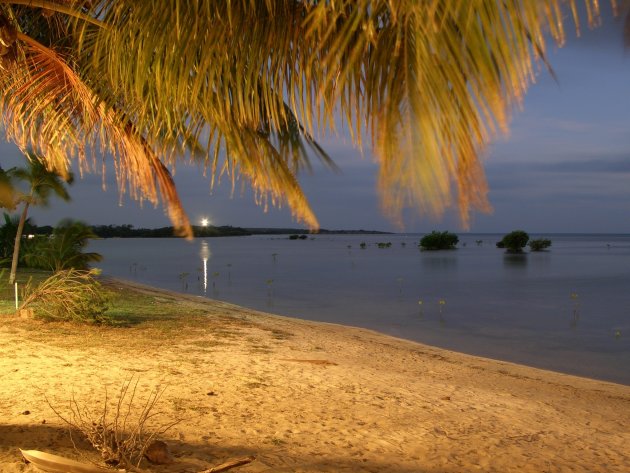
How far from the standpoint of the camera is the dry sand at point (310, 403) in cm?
334

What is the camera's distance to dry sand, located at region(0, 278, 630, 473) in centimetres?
334

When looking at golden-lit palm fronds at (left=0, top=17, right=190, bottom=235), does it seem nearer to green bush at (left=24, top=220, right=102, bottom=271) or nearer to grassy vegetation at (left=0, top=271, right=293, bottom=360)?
grassy vegetation at (left=0, top=271, right=293, bottom=360)

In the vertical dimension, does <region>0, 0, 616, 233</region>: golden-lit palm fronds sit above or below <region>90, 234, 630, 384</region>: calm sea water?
above

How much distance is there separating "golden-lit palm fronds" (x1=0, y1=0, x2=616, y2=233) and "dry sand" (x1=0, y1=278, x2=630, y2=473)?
4.65ft

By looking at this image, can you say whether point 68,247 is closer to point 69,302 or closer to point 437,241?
point 69,302

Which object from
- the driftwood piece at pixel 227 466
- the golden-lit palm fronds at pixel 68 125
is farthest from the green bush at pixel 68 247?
the driftwood piece at pixel 227 466

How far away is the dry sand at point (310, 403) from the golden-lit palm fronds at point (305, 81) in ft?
4.65

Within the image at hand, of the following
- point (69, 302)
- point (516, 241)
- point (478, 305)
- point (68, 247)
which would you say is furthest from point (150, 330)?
point (516, 241)

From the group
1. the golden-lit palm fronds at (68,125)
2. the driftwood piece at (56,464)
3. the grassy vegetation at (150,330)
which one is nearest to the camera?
the driftwood piece at (56,464)

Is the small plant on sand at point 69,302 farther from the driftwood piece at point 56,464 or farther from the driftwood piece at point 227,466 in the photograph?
the driftwood piece at point 227,466

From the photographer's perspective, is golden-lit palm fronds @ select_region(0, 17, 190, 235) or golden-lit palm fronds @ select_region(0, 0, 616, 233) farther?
golden-lit palm fronds @ select_region(0, 17, 190, 235)

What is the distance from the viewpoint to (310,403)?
175 inches

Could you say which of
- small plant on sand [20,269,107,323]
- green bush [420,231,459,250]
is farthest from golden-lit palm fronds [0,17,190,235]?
green bush [420,231,459,250]

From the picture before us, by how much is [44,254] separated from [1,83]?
11507 millimetres
